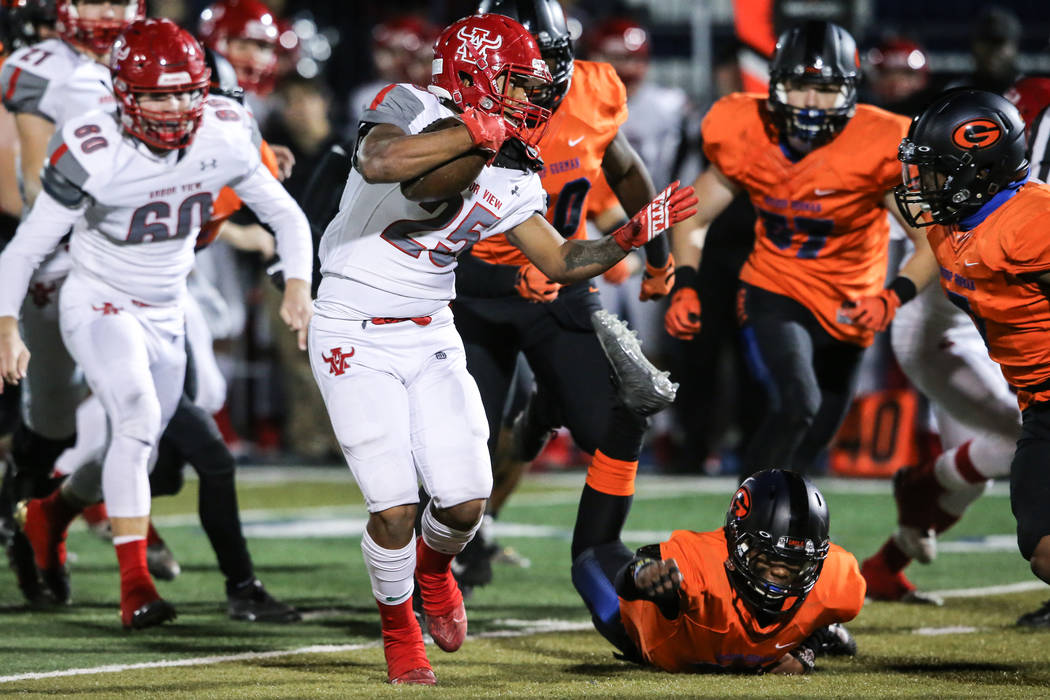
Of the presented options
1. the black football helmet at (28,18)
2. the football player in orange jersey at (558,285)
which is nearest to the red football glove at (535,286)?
the football player in orange jersey at (558,285)

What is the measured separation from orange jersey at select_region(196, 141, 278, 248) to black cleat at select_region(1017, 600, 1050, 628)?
9.71ft

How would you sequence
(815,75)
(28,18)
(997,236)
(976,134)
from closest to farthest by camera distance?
1. (997,236)
2. (976,134)
3. (815,75)
4. (28,18)

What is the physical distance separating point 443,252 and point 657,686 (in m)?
1.30

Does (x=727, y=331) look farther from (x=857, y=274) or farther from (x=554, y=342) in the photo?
(x=554, y=342)

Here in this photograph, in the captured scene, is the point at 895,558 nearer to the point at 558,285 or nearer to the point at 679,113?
the point at 558,285

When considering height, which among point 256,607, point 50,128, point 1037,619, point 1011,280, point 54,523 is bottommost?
point 1037,619

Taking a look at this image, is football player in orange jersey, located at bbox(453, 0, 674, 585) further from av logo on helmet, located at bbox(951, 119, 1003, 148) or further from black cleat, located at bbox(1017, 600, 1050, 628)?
black cleat, located at bbox(1017, 600, 1050, 628)

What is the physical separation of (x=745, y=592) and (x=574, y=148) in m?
1.70

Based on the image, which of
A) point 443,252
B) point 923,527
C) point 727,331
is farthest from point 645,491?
point 443,252

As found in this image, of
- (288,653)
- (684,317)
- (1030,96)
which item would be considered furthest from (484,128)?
(1030,96)

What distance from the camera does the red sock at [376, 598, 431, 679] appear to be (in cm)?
425

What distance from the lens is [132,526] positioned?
5059 millimetres

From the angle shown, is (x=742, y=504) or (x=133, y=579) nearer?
(x=742, y=504)

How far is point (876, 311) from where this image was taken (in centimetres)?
518
